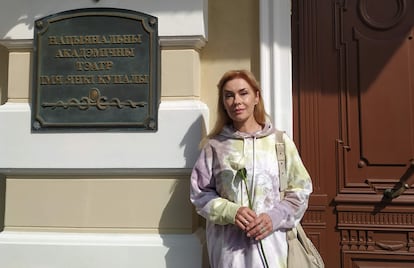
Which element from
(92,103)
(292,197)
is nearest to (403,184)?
(292,197)

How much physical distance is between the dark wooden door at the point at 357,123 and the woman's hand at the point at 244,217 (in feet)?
2.99

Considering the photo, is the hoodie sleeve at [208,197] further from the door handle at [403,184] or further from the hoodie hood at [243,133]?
the door handle at [403,184]

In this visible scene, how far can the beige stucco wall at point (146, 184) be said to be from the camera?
2963 millimetres

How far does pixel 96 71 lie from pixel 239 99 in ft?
3.49

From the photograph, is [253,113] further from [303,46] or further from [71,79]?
[71,79]

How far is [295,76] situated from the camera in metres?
3.12

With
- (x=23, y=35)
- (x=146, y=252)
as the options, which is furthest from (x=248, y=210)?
(x=23, y=35)

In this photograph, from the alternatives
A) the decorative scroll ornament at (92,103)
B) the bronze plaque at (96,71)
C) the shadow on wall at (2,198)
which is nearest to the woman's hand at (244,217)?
the bronze plaque at (96,71)

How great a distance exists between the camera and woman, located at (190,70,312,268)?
2.35 metres

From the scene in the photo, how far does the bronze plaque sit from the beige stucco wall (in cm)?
11

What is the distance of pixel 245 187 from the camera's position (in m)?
2.43

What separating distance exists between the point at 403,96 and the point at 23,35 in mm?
2401

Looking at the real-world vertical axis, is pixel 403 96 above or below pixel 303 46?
below

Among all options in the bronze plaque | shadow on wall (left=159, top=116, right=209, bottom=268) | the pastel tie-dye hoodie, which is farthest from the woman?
the bronze plaque
